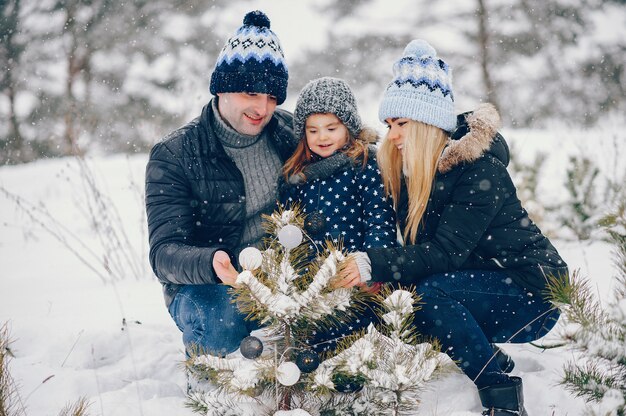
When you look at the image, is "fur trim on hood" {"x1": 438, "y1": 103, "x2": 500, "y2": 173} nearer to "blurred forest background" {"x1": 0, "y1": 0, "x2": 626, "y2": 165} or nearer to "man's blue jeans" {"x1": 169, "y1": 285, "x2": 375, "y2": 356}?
"man's blue jeans" {"x1": 169, "y1": 285, "x2": 375, "y2": 356}

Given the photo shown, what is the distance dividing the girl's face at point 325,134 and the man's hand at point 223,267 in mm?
897

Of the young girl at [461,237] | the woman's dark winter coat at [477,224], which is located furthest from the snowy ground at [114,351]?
the woman's dark winter coat at [477,224]

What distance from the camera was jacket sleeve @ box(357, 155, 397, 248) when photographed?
2303 mm

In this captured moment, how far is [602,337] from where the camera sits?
134cm

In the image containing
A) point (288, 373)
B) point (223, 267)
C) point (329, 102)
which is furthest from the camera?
point (329, 102)

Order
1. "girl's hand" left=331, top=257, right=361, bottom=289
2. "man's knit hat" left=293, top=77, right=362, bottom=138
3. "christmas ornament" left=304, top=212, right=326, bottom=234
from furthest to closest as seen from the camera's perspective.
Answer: "man's knit hat" left=293, top=77, right=362, bottom=138 → "christmas ornament" left=304, top=212, right=326, bottom=234 → "girl's hand" left=331, top=257, right=361, bottom=289

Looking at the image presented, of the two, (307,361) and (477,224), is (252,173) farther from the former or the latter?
(307,361)

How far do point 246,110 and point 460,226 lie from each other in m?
1.19

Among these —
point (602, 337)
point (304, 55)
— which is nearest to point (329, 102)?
point (602, 337)

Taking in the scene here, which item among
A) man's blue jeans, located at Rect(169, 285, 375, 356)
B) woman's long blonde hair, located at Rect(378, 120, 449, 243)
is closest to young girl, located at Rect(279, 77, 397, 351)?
woman's long blonde hair, located at Rect(378, 120, 449, 243)

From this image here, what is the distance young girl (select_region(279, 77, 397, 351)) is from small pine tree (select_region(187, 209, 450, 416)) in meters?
0.62

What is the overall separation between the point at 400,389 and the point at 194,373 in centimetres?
71

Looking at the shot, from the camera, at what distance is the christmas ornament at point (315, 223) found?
88.5 inches

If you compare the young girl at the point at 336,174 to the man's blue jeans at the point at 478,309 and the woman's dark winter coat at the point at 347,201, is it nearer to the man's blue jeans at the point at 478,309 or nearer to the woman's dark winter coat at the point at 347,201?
the woman's dark winter coat at the point at 347,201
